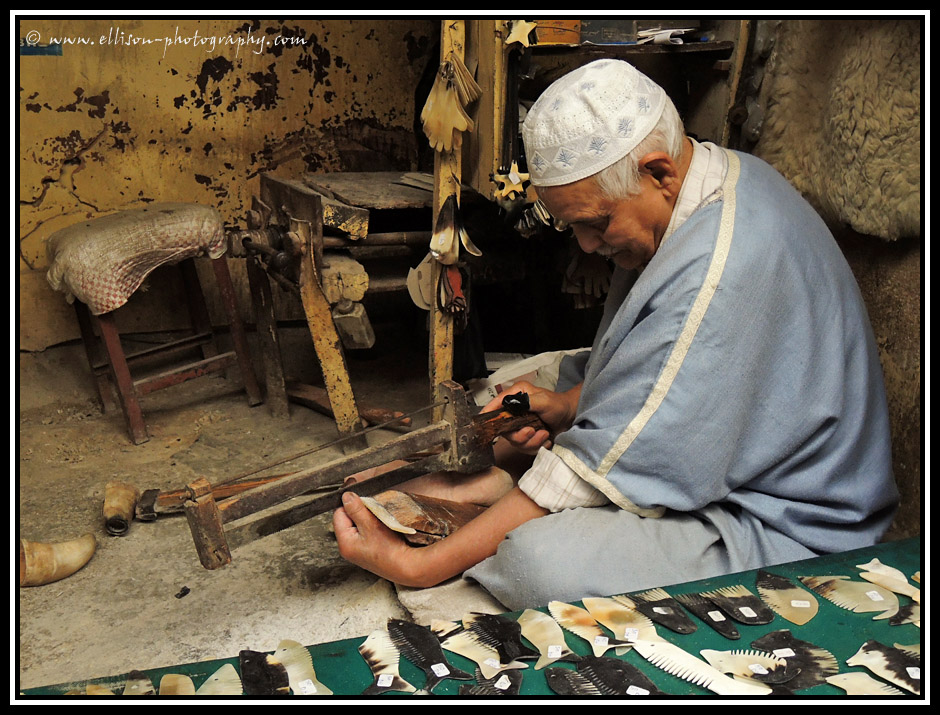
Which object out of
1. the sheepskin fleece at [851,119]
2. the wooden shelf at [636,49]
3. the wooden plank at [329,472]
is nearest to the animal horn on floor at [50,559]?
the wooden plank at [329,472]

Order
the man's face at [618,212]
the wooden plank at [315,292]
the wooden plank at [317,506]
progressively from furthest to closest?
1. the wooden plank at [315,292]
2. the wooden plank at [317,506]
3. the man's face at [618,212]

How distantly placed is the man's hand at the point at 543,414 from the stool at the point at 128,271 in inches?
60.8

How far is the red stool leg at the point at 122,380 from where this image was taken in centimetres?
304

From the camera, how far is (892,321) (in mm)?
2115

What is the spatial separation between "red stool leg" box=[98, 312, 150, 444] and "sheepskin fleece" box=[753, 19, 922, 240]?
7.93ft

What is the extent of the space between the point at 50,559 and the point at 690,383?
70.2 inches

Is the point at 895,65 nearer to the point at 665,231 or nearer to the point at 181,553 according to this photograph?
the point at 665,231

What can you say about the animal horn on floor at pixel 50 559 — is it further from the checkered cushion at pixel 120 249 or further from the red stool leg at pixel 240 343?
the red stool leg at pixel 240 343

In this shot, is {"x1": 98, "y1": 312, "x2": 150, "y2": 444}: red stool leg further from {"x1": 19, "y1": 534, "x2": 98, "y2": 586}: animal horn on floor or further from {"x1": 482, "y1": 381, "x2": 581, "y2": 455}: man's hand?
{"x1": 482, "y1": 381, "x2": 581, "y2": 455}: man's hand

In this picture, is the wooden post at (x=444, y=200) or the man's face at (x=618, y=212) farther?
the wooden post at (x=444, y=200)

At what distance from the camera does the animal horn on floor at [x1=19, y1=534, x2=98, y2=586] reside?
2.20 meters

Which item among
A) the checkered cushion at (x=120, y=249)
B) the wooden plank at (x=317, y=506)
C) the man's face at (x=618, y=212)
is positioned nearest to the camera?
the man's face at (x=618, y=212)

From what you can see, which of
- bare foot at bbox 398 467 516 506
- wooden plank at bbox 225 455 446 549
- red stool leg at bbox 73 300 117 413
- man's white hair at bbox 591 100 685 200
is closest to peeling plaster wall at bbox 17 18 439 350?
red stool leg at bbox 73 300 117 413

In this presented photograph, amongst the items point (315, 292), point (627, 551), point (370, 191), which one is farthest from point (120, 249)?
point (627, 551)
